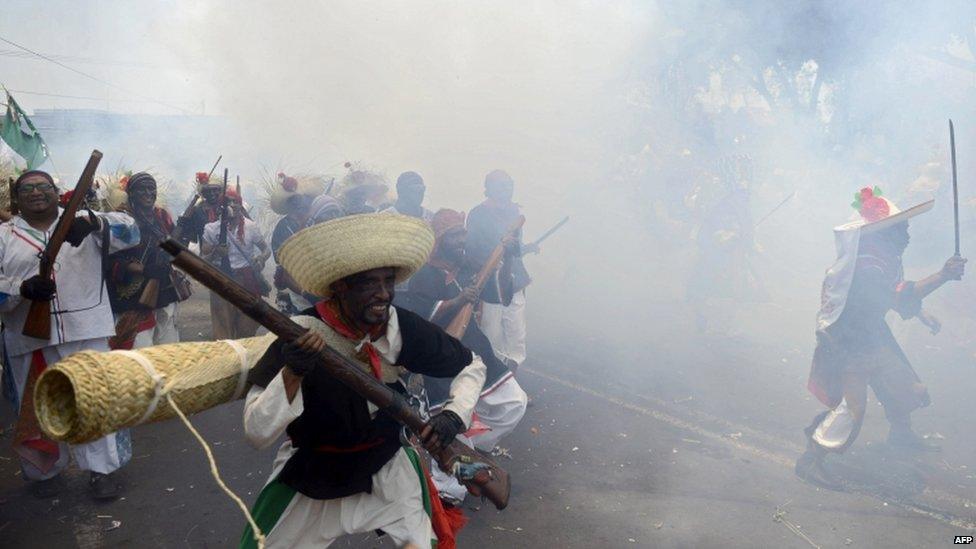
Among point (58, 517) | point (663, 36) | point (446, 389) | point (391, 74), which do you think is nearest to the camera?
point (58, 517)

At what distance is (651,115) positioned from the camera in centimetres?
1381

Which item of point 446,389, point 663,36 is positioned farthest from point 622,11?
point 446,389

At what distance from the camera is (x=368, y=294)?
2.71 meters

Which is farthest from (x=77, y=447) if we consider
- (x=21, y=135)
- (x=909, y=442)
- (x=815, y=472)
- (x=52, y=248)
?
(x=909, y=442)

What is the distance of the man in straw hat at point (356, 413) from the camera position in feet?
8.82

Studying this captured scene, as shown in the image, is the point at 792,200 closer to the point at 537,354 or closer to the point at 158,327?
the point at 537,354

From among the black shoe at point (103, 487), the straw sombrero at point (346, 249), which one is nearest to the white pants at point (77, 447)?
the black shoe at point (103, 487)

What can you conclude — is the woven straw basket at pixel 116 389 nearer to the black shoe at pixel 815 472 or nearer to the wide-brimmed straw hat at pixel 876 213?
the black shoe at pixel 815 472

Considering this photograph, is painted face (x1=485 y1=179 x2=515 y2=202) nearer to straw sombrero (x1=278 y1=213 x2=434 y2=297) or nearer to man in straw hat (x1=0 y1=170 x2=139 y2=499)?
man in straw hat (x1=0 y1=170 x2=139 y2=499)

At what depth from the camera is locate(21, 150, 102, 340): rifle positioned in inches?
158

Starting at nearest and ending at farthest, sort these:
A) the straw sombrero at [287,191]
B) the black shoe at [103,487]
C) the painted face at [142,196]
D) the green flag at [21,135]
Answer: the black shoe at [103,487], the painted face at [142,196], the green flag at [21,135], the straw sombrero at [287,191]

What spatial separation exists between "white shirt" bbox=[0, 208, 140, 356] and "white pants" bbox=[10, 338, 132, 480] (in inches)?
3.2

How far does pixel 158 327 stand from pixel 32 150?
2.66 meters

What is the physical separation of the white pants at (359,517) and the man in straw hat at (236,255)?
4288mm
